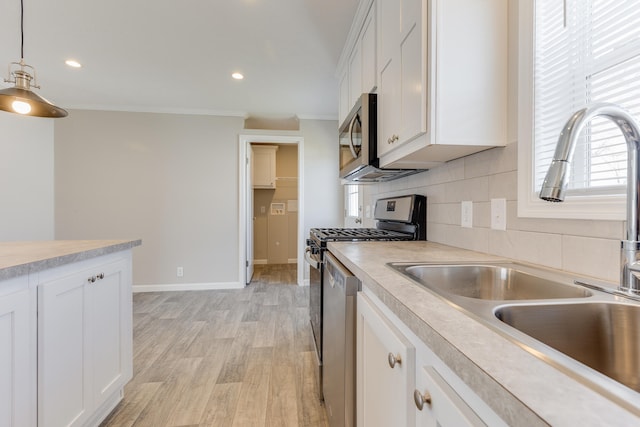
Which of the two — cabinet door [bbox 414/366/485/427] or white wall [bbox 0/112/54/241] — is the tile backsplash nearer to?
cabinet door [bbox 414/366/485/427]

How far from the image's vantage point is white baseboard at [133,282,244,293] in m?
3.72

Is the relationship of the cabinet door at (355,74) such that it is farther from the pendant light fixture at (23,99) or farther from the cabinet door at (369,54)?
the pendant light fixture at (23,99)

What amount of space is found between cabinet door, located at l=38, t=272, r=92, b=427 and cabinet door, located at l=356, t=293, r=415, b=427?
1.13 meters

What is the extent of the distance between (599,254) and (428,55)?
84 centimetres

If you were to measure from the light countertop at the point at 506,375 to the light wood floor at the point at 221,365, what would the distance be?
126 centimetres

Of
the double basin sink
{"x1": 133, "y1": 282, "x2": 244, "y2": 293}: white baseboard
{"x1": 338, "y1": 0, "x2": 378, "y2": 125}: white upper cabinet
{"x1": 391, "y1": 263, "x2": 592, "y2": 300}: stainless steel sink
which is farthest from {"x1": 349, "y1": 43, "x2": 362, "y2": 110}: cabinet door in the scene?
{"x1": 133, "y1": 282, "x2": 244, "y2": 293}: white baseboard

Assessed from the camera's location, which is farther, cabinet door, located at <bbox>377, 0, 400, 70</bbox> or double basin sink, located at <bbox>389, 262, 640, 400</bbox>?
cabinet door, located at <bbox>377, 0, 400, 70</bbox>

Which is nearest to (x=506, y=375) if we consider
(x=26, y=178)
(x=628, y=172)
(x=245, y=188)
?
(x=628, y=172)

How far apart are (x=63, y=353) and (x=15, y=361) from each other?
22 cm

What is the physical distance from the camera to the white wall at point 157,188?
362 cm

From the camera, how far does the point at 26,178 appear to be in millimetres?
3213

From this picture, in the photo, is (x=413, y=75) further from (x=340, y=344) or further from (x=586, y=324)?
(x=340, y=344)

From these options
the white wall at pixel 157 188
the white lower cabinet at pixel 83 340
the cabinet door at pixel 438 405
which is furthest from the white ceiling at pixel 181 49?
the cabinet door at pixel 438 405

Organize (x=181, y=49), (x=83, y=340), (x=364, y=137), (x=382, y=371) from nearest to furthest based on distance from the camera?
(x=382, y=371)
(x=83, y=340)
(x=364, y=137)
(x=181, y=49)
